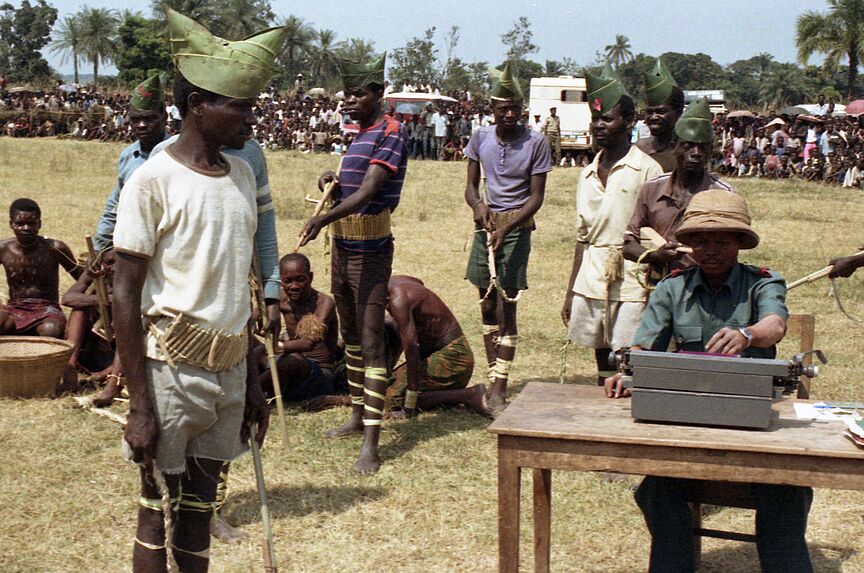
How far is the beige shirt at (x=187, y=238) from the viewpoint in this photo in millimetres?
3051

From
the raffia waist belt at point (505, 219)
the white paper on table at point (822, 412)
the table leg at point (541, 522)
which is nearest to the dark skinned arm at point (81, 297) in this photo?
the raffia waist belt at point (505, 219)

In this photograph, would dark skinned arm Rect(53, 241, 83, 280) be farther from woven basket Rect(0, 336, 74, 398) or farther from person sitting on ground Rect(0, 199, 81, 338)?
woven basket Rect(0, 336, 74, 398)

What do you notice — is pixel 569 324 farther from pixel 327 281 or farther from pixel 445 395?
pixel 327 281

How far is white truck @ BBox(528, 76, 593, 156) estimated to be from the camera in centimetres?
3189

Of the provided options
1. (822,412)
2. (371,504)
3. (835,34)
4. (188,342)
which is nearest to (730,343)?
(822,412)

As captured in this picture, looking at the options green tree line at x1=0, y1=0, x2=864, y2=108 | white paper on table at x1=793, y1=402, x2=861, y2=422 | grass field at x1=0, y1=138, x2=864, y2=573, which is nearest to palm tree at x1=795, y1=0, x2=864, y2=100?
green tree line at x1=0, y1=0, x2=864, y2=108

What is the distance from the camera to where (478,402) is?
670cm

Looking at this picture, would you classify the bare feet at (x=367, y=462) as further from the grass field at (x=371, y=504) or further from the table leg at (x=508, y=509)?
the table leg at (x=508, y=509)

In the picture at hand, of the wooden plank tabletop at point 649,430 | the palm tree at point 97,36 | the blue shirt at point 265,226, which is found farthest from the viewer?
the palm tree at point 97,36

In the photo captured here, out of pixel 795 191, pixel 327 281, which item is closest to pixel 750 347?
pixel 327 281

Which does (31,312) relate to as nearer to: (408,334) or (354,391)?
(354,391)

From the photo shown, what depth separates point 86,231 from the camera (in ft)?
45.9

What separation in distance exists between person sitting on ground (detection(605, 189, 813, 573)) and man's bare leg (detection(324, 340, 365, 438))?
244cm

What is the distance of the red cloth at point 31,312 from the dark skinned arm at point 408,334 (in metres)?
2.52
